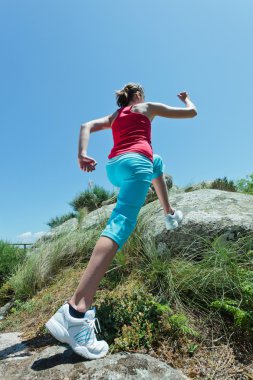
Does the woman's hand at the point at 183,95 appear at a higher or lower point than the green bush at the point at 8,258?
higher

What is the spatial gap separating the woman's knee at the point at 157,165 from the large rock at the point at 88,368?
1.60 meters

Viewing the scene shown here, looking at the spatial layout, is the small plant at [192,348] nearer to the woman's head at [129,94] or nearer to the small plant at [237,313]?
the small plant at [237,313]

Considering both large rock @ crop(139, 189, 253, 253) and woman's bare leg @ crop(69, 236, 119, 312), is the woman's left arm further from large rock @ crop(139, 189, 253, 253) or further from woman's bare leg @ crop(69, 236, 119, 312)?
large rock @ crop(139, 189, 253, 253)

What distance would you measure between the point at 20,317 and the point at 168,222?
2.01m

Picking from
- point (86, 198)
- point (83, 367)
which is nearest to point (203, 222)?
point (83, 367)

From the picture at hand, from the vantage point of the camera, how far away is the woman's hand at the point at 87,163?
260 cm

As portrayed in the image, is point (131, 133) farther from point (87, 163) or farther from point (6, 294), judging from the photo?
point (6, 294)

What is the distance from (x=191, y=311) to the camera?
2.96 metres

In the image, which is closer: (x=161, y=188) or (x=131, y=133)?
(x=131, y=133)

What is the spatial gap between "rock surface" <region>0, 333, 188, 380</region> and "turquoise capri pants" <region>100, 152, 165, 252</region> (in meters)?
0.76

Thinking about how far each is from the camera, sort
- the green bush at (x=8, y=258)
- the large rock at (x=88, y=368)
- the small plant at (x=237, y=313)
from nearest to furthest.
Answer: the large rock at (x=88, y=368) < the small plant at (x=237, y=313) < the green bush at (x=8, y=258)

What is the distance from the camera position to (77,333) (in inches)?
84.1

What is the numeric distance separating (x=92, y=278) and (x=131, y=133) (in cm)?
127

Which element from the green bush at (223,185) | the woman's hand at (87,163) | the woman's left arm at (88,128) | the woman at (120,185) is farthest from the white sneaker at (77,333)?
the green bush at (223,185)
